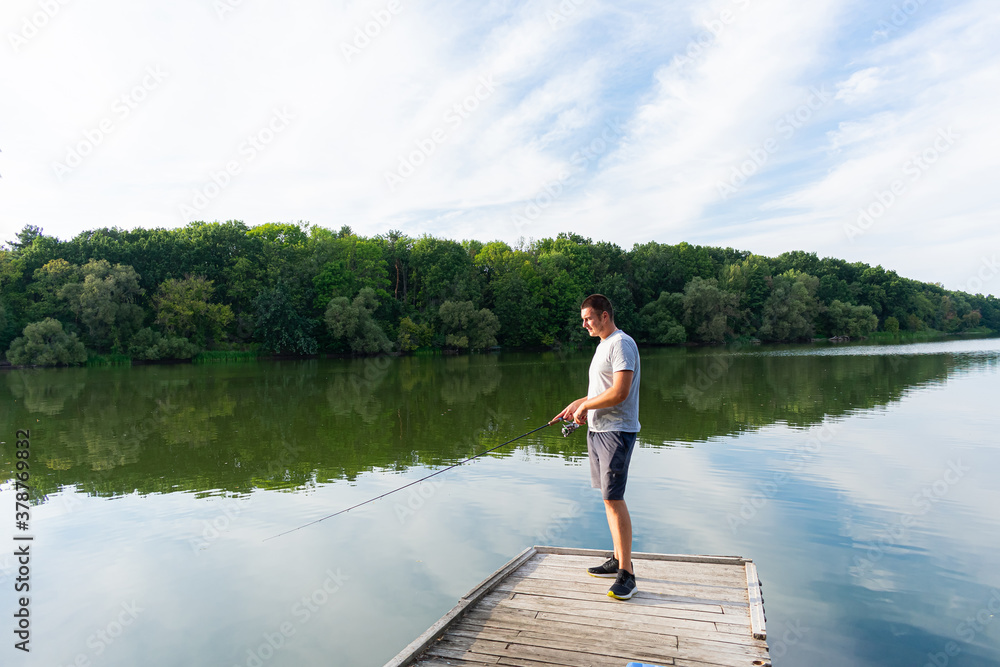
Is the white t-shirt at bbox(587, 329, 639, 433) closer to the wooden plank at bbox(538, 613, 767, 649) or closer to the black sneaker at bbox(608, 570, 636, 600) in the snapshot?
the black sneaker at bbox(608, 570, 636, 600)

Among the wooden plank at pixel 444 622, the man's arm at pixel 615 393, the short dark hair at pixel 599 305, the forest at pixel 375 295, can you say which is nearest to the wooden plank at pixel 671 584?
the wooden plank at pixel 444 622

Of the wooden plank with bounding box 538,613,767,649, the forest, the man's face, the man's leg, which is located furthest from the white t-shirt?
the forest

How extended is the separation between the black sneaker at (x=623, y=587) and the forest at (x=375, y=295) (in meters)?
43.1

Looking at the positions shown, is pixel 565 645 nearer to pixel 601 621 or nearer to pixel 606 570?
pixel 601 621

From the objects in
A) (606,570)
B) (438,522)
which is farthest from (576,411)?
(438,522)

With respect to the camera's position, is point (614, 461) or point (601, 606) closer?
point (601, 606)

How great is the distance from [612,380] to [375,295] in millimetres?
49024

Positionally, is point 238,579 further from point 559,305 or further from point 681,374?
point 559,305

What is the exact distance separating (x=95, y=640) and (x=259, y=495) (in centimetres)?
389

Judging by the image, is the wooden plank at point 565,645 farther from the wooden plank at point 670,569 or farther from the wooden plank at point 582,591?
the wooden plank at point 670,569

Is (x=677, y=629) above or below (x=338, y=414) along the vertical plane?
above

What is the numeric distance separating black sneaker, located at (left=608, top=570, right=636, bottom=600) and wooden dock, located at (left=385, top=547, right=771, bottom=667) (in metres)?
0.04

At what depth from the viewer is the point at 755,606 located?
153 inches

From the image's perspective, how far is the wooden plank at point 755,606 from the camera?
3510 millimetres
